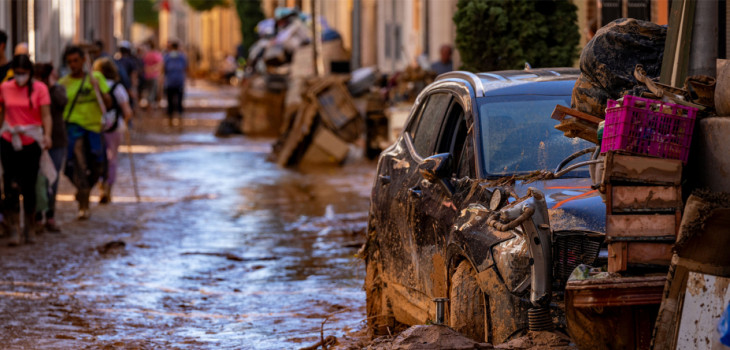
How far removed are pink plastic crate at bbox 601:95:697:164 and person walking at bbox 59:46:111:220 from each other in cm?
1062

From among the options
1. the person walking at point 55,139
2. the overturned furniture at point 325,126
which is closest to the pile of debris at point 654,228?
the person walking at point 55,139

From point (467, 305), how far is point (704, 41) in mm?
1666

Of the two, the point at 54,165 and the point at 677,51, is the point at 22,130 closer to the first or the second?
the point at 54,165

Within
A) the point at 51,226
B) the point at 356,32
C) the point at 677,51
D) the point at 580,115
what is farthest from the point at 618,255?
the point at 356,32

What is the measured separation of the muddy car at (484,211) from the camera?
535cm

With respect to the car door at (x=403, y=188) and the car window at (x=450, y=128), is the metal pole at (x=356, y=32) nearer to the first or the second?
the car door at (x=403, y=188)

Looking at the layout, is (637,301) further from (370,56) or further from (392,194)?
(370,56)

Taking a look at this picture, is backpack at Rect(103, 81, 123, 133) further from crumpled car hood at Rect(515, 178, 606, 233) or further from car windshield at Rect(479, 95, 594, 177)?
crumpled car hood at Rect(515, 178, 606, 233)

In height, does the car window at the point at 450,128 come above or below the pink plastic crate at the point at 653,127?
below

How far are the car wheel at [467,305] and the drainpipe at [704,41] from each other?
139 cm

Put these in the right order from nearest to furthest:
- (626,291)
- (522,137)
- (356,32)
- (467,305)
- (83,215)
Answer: (626,291) → (467,305) → (522,137) → (83,215) → (356,32)

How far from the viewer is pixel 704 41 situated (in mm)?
5875

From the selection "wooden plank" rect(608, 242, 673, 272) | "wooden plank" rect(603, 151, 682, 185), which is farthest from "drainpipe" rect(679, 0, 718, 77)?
"wooden plank" rect(608, 242, 673, 272)

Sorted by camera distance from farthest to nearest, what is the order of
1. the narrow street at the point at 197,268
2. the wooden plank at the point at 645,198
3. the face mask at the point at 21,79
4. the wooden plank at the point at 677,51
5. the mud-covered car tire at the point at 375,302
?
the face mask at the point at 21,79
the narrow street at the point at 197,268
the mud-covered car tire at the point at 375,302
the wooden plank at the point at 677,51
the wooden plank at the point at 645,198
